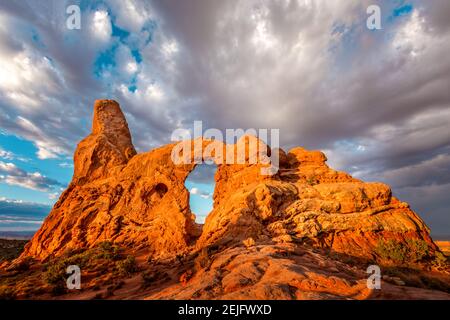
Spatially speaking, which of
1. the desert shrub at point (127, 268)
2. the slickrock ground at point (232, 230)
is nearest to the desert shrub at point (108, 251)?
the slickrock ground at point (232, 230)

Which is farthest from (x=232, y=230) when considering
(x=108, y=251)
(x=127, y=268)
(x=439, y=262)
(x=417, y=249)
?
(x=439, y=262)

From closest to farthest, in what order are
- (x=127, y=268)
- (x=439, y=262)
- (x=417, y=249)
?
(x=127, y=268) → (x=439, y=262) → (x=417, y=249)

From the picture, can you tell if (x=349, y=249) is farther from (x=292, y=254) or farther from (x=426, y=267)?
(x=292, y=254)

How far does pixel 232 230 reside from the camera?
1831 cm

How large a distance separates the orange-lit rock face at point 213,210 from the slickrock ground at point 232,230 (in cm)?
11

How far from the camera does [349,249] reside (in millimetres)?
18047

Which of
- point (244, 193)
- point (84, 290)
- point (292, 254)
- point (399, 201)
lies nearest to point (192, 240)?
point (244, 193)


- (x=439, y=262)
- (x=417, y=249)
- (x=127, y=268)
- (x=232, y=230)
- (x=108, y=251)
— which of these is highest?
(x=232, y=230)

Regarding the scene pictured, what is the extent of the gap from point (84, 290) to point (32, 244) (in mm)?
16424

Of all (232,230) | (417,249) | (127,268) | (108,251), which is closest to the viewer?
(127,268)

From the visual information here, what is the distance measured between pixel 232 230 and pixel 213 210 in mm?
6147

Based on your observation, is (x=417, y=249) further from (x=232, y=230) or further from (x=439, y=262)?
(x=232, y=230)

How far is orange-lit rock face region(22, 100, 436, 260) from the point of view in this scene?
1906cm
